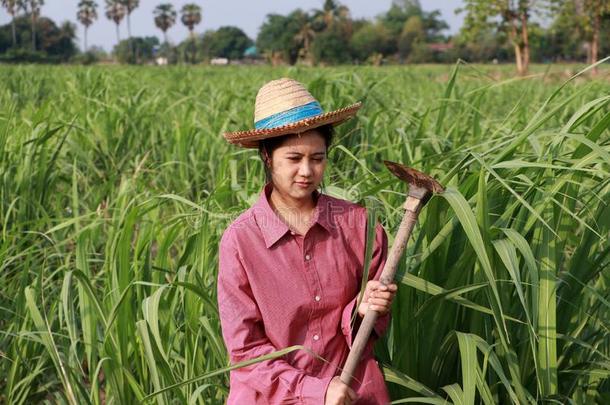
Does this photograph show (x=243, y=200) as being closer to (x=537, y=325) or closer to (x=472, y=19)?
(x=537, y=325)

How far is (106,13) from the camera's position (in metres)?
82.1

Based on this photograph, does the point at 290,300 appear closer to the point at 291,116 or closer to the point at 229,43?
the point at 291,116

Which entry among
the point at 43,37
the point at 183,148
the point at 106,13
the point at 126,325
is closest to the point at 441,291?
the point at 126,325

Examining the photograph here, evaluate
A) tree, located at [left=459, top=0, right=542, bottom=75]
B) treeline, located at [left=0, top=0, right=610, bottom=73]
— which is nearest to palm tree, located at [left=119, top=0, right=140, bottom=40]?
treeline, located at [left=0, top=0, right=610, bottom=73]

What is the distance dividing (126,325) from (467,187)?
2.46 ft

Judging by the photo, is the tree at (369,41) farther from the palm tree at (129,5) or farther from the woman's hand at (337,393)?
the woman's hand at (337,393)

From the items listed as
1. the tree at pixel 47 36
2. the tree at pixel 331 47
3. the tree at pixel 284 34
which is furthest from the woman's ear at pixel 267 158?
the tree at pixel 47 36

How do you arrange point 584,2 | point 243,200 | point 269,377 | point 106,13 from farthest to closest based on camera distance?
1. point 106,13
2. point 584,2
3. point 243,200
4. point 269,377

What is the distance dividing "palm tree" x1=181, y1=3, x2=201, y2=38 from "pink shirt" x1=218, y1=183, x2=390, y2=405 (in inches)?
3260

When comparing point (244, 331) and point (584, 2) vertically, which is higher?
point (584, 2)

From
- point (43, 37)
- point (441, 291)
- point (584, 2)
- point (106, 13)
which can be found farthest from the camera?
point (106, 13)

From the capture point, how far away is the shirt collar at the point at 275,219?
1354 mm

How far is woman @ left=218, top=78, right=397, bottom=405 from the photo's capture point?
52.2 inches

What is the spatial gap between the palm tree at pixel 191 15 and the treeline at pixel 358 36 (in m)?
0.10
